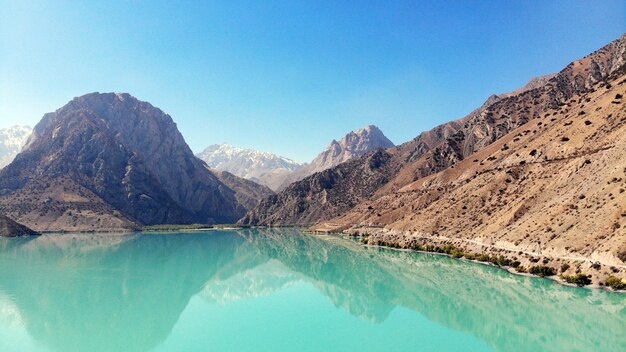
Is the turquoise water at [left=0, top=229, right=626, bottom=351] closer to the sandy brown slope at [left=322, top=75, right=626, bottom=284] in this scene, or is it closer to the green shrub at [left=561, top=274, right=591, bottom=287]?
the green shrub at [left=561, top=274, right=591, bottom=287]

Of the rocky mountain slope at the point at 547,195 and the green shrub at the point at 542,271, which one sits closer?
the green shrub at the point at 542,271

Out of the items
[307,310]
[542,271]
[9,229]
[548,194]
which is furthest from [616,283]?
[9,229]

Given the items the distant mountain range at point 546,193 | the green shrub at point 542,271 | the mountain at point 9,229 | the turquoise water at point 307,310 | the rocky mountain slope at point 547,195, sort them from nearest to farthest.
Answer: the turquoise water at point 307,310 → the green shrub at point 542,271 → the rocky mountain slope at point 547,195 → the distant mountain range at point 546,193 → the mountain at point 9,229

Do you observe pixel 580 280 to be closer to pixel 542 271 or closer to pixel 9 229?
pixel 542 271

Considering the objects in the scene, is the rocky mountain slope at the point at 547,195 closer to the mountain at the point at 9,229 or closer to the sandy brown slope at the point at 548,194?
the sandy brown slope at the point at 548,194

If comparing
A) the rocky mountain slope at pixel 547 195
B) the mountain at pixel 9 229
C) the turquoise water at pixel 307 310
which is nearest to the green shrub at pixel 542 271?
the turquoise water at pixel 307 310

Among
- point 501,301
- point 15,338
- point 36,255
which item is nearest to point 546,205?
point 501,301

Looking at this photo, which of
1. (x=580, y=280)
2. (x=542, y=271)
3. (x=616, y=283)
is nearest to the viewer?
(x=616, y=283)
